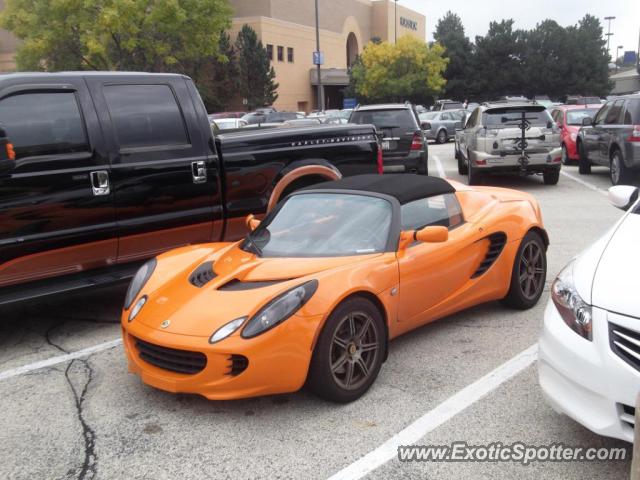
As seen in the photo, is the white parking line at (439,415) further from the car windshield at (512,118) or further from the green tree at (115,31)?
the green tree at (115,31)

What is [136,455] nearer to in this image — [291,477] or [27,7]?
[291,477]

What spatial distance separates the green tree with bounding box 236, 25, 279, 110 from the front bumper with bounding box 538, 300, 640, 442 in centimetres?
5562

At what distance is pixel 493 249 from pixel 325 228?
1.49 metres

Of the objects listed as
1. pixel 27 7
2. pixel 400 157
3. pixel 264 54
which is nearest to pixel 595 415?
pixel 400 157

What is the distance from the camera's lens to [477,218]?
5.11m

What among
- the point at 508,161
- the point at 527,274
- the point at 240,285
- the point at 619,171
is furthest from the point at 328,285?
the point at 619,171

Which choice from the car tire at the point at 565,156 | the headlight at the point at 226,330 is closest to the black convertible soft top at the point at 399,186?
the headlight at the point at 226,330

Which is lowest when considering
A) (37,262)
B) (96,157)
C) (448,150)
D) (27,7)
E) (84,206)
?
(448,150)

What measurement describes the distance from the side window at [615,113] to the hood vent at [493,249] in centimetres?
919

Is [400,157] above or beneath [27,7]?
beneath

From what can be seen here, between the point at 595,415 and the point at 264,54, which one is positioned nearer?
the point at 595,415

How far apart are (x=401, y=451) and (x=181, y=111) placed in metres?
3.93

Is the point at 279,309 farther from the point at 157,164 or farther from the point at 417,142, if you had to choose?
the point at 417,142

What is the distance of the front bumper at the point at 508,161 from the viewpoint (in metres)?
12.6
